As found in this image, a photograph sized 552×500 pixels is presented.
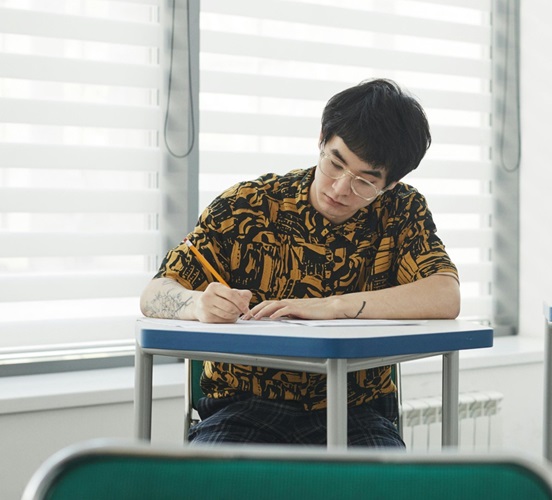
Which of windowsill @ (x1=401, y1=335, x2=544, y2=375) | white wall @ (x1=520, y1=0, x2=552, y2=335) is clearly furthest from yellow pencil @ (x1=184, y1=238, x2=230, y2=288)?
white wall @ (x1=520, y1=0, x2=552, y2=335)

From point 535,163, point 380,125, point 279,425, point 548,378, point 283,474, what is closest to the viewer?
point 283,474

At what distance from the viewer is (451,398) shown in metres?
1.93

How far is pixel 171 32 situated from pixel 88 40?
30cm

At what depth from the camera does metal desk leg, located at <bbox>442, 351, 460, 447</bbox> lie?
75.5 inches

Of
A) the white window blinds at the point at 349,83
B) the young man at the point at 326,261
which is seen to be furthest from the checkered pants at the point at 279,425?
the white window blinds at the point at 349,83

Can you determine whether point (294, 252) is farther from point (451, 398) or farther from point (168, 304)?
point (451, 398)

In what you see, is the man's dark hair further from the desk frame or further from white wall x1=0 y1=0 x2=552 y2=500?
white wall x1=0 y1=0 x2=552 y2=500

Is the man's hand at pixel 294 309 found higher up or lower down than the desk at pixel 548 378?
higher up

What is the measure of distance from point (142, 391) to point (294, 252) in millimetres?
486

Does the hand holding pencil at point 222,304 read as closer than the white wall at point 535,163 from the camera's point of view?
Yes

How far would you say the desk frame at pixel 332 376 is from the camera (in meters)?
1.51

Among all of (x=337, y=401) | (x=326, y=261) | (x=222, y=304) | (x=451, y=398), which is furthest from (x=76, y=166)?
(x=337, y=401)

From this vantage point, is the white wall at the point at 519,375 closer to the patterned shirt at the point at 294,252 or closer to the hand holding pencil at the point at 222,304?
the patterned shirt at the point at 294,252

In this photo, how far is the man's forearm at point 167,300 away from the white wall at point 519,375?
78 centimetres
